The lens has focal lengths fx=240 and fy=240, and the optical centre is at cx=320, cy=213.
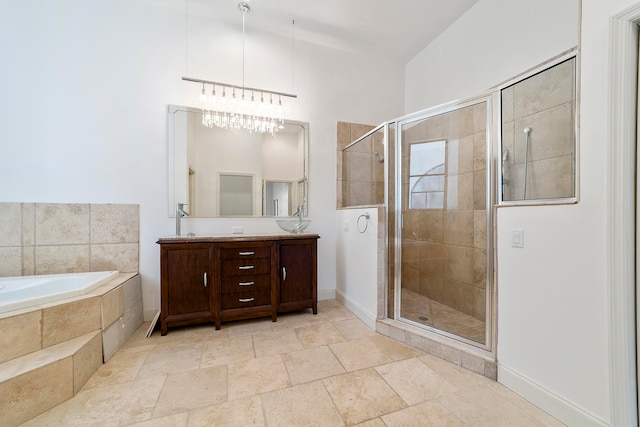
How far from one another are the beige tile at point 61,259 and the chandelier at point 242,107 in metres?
1.69

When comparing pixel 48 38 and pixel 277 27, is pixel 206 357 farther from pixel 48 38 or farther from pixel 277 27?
pixel 277 27

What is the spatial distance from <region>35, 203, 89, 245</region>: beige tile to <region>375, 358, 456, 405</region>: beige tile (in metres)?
2.84

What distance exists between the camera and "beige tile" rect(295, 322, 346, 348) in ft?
6.66

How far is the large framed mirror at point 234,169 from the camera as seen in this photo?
8.21 ft

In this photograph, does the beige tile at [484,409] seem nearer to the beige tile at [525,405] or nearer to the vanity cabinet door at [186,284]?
the beige tile at [525,405]

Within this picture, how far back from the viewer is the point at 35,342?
1.44 m

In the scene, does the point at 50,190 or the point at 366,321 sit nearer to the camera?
the point at 50,190

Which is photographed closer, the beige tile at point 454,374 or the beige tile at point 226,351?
the beige tile at point 454,374

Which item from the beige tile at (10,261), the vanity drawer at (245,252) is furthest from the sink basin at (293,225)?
the beige tile at (10,261)

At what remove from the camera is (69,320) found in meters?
1.58

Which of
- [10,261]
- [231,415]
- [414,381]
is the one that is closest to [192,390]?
[231,415]

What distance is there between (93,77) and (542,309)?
3.97 metres

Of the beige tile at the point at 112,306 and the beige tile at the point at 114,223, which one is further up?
the beige tile at the point at 114,223

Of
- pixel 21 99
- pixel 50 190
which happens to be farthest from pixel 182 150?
pixel 21 99
